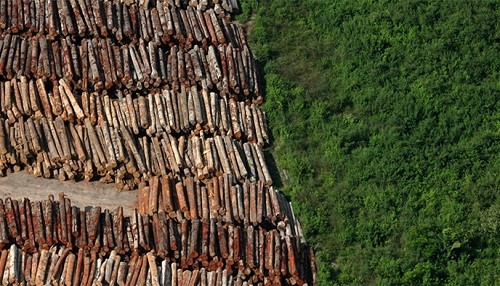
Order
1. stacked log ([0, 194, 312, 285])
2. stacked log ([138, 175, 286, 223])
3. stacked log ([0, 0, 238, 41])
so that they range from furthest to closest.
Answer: stacked log ([0, 0, 238, 41]), stacked log ([138, 175, 286, 223]), stacked log ([0, 194, 312, 285])

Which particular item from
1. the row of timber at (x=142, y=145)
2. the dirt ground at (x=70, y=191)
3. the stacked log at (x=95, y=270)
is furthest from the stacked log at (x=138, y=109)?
the stacked log at (x=95, y=270)

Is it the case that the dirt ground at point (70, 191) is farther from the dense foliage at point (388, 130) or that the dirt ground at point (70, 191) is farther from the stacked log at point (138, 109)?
the dense foliage at point (388, 130)

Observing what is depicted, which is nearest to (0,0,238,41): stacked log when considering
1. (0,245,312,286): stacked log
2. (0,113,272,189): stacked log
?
(0,113,272,189): stacked log

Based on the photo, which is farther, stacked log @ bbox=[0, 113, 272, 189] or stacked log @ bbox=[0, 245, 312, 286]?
stacked log @ bbox=[0, 113, 272, 189]

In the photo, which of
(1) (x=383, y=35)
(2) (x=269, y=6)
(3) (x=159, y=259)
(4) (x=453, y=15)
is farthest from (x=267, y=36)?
(3) (x=159, y=259)

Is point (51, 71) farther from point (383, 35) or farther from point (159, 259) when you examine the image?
point (383, 35)

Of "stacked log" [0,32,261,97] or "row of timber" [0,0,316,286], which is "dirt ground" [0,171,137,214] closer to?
"row of timber" [0,0,316,286]

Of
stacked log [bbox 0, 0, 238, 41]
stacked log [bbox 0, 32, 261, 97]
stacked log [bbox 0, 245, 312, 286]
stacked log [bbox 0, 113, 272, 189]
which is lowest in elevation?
stacked log [bbox 0, 245, 312, 286]
